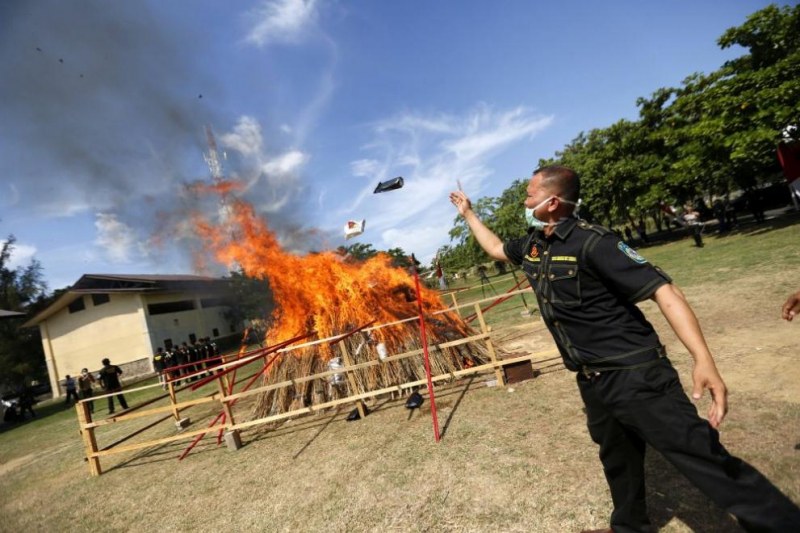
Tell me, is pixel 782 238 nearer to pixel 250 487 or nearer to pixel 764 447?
pixel 764 447

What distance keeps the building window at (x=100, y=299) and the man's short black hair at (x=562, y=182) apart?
113 feet

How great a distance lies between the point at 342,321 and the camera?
356 inches

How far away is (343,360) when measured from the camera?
8.24m

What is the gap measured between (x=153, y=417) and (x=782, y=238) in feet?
72.7

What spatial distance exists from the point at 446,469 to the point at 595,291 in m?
3.04

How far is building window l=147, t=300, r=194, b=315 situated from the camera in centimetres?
3000

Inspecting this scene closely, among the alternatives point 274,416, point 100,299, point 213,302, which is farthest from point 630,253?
point 213,302

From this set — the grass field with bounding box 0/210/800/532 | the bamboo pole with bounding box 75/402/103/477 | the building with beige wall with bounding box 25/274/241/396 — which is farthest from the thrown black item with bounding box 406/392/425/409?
the building with beige wall with bounding box 25/274/241/396

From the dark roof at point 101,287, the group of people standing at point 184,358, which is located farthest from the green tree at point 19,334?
the group of people standing at point 184,358

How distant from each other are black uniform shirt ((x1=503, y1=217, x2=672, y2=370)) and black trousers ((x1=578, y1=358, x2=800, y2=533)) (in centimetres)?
15

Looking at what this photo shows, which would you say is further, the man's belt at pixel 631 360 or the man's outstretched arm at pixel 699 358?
the man's belt at pixel 631 360

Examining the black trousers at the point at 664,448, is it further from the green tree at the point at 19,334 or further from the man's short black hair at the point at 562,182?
the green tree at the point at 19,334

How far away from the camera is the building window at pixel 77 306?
1164 inches

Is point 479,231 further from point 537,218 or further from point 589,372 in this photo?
point 589,372
